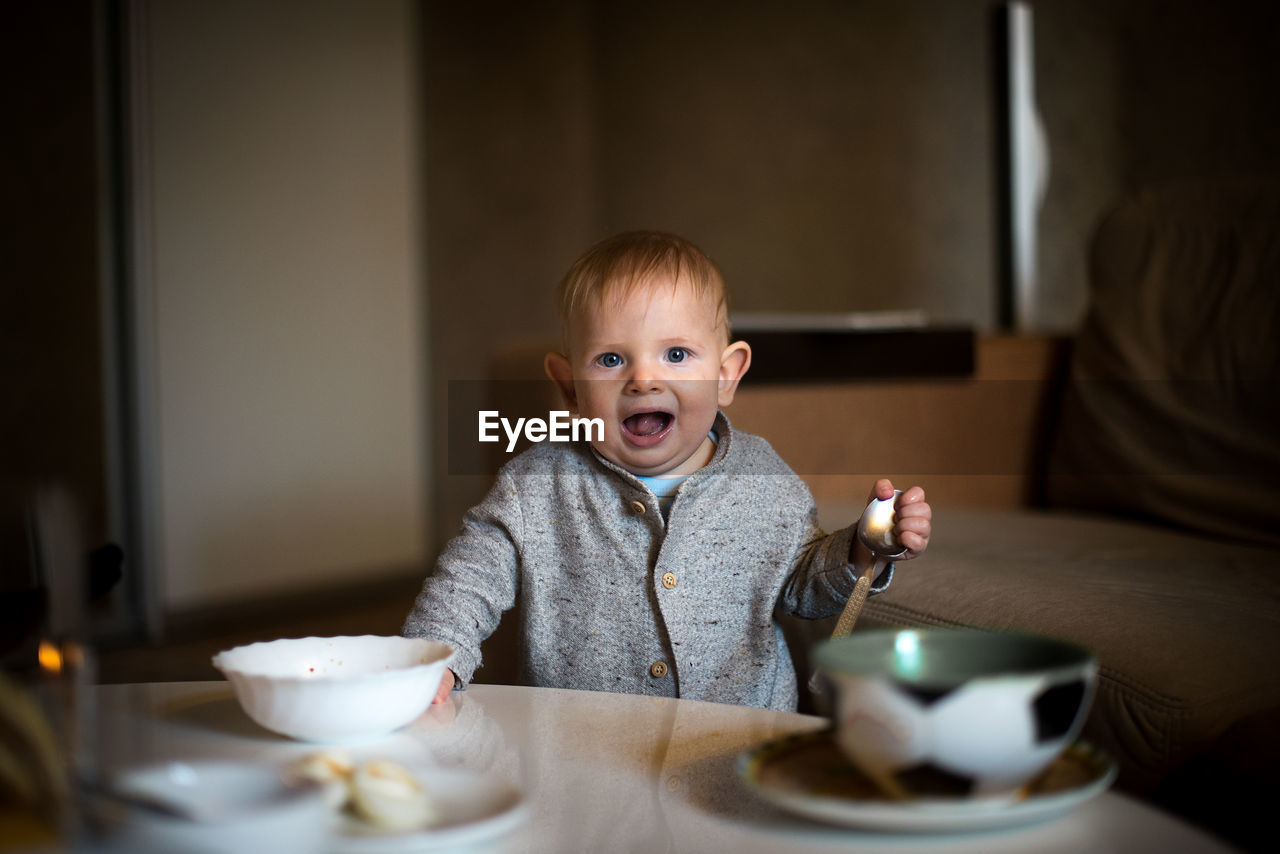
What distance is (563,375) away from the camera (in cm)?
97

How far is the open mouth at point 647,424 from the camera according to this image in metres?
0.88

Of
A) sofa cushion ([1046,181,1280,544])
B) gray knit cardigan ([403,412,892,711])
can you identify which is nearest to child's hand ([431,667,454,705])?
gray knit cardigan ([403,412,892,711])

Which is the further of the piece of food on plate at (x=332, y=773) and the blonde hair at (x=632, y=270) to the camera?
the blonde hair at (x=632, y=270)

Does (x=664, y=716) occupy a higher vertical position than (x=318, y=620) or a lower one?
higher

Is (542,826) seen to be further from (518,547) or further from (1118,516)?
(1118,516)

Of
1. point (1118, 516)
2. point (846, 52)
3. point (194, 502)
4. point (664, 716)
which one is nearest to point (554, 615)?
point (664, 716)

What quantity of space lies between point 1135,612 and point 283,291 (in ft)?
8.40

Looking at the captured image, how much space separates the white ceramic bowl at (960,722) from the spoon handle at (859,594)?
1.14ft

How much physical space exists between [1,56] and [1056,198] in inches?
89.2

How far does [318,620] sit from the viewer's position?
3.02m

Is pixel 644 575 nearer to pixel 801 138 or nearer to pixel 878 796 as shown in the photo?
pixel 878 796

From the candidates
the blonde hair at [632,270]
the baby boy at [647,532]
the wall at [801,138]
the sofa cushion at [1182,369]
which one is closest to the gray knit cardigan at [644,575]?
the baby boy at [647,532]

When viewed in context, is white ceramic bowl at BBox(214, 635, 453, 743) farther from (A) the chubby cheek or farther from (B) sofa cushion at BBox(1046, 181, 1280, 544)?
(B) sofa cushion at BBox(1046, 181, 1280, 544)

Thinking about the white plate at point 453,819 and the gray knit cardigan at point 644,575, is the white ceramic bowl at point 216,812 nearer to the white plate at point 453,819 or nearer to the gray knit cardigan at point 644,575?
the white plate at point 453,819
